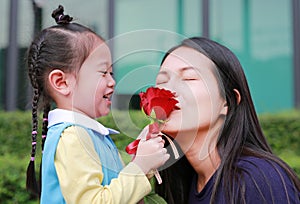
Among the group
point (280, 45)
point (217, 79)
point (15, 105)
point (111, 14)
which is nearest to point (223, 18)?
point (280, 45)

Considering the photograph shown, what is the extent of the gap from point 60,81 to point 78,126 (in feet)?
0.62

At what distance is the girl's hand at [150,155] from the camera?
5.15 ft

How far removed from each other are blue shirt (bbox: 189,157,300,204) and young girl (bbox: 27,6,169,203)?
39 cm

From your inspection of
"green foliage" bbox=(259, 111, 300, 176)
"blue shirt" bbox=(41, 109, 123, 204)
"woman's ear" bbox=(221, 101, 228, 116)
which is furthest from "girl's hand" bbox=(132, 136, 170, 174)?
"green foliage" bbox=(259, 111, 300, 176)

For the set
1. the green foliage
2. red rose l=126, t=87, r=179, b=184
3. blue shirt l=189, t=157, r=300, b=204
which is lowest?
the green foliage

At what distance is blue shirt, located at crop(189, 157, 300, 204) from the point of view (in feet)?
5.90

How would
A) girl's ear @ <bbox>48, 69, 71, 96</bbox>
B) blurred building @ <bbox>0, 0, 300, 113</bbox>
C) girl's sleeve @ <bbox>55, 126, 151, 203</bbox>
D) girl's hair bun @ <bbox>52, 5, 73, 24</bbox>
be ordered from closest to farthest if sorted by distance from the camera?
girl's sleeve @ <bbox>55, 126, 151, 203</bbox> < girl's ear @ <bbox>48, 69, 71, 96</bbox> < girl's hair bun @ <bbox>52, 5, 73, 24</bbox> < blurred building @ <bbox>0, 0, 300, 113</bbox>

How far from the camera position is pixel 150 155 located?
5.15 ft

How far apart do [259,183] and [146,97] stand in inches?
22.6

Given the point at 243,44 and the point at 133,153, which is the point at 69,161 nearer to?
the point at 133,153

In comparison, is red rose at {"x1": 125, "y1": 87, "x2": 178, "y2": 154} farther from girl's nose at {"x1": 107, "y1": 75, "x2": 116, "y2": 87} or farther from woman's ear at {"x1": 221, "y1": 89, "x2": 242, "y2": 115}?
woman's ear at {"x1": 221, "y1": 89, "x2": 242, "y2": 115}

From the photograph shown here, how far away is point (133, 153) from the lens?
5.37 feet

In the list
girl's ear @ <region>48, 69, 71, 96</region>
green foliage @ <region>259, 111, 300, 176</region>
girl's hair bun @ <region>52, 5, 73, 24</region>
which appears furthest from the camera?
green foliage @ <region>259, 111, 300, 176</region>

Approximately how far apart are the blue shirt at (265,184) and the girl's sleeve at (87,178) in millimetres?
438
